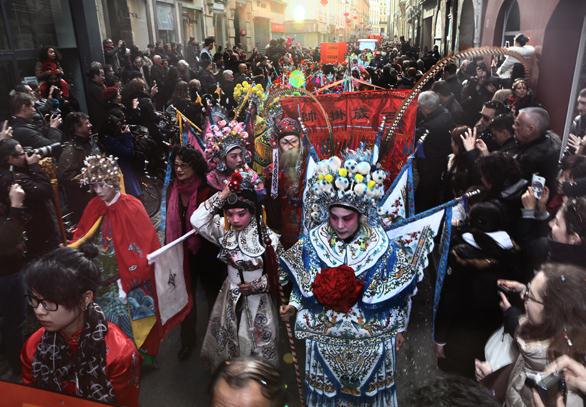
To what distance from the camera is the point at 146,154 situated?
6273mm

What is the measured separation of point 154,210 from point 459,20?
14.6 metres

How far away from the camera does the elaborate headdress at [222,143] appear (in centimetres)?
396

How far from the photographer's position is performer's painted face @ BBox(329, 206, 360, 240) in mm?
2520

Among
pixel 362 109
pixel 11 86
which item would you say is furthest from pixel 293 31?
pixel 362 109

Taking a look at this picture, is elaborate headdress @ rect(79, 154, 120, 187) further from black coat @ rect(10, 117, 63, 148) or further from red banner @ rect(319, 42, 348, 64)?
red banner @ rect(319, 42, 348, 64)

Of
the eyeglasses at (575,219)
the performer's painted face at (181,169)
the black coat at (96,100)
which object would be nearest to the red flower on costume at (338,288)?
the eyeglasses at (575,219)

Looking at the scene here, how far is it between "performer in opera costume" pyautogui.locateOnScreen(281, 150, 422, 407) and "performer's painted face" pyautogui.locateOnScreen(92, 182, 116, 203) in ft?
4.82

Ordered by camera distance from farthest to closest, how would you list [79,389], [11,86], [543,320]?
[11,86]
[79,389]
[543,320]

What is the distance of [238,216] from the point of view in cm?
301

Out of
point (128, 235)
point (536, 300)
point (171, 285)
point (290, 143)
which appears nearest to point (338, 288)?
point (536, 300)

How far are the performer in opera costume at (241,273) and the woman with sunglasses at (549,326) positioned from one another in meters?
1.67

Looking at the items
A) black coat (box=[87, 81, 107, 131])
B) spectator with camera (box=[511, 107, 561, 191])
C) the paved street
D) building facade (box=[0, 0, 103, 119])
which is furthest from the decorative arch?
the paved street

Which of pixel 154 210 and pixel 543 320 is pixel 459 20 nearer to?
pixel 154 210

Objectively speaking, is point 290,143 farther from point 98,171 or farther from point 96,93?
point 96,93
